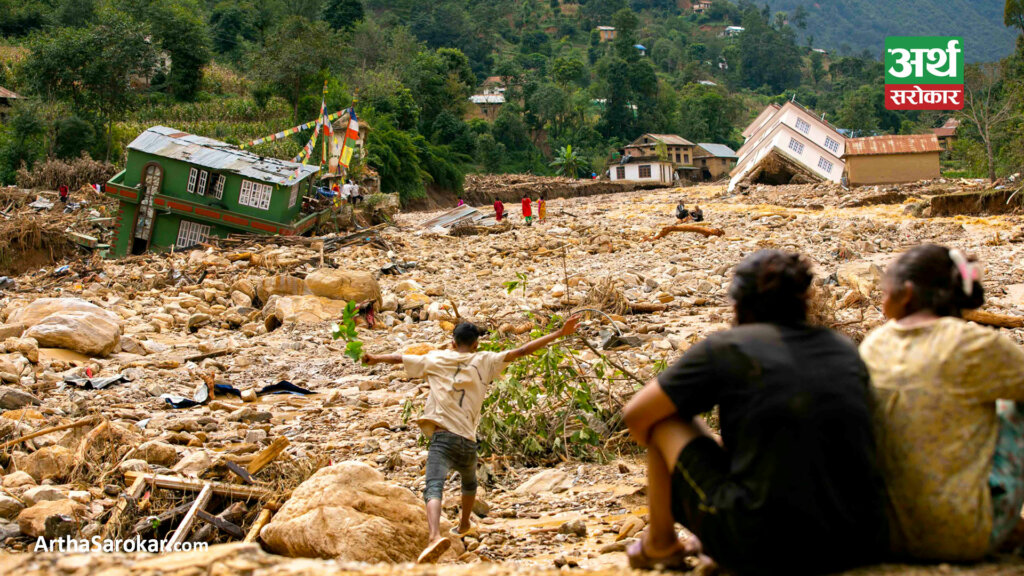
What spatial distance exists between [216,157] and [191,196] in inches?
34.9

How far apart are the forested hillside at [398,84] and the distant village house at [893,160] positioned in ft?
7.34

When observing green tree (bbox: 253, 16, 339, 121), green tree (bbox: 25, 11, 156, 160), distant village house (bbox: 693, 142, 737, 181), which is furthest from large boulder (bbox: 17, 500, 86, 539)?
distant village house (bbox: 693, 142, 737, 181)

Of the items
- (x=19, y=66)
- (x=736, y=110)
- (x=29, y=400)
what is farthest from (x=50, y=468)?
(x=736, y=110)

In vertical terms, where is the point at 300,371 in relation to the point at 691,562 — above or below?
below

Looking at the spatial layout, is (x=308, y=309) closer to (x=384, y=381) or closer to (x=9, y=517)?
(x=384, y=381)

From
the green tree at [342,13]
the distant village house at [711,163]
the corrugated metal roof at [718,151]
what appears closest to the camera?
the distant village house at [711,163]

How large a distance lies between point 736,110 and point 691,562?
7568 cm

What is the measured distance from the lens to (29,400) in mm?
5988

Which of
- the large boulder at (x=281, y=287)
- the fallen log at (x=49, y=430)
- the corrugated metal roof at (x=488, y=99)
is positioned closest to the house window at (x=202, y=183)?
the large boulder at (x=281, y=287)

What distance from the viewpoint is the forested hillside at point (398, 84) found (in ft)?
101

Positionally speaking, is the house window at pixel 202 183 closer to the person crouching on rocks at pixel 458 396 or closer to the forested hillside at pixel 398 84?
the forested hillside at pixel 398 84

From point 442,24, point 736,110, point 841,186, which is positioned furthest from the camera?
point 442,24

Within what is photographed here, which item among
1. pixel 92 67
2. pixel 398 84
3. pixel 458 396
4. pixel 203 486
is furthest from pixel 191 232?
pixel 398 84

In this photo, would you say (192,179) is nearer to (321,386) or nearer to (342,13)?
(321,386)
